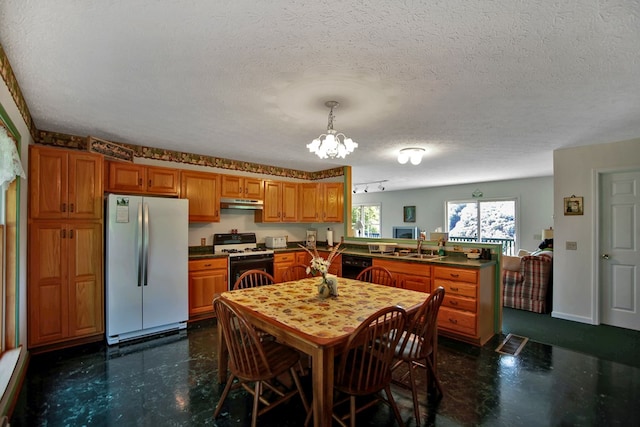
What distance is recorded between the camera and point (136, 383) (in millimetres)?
2463

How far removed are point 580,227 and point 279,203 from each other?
4.33 meters

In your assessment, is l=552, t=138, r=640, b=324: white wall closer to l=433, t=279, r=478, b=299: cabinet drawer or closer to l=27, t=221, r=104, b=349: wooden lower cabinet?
l=433, t=279, r=478, b=299: cabinet drawer

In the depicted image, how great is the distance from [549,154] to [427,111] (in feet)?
9.62

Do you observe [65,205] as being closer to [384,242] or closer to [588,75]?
[384,242]

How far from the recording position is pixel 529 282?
14.3ft

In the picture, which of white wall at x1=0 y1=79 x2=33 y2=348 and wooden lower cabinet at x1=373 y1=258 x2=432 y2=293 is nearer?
white wall at x1=0 y1=79 x2=33 y2=348

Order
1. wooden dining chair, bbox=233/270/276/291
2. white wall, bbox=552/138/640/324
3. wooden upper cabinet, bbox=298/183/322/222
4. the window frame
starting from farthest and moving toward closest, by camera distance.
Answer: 1. the window frame
2. wooden upper cabinet, bbox=298/183/322/222
3. white wall, bbox=552/138/640/324
4. wooden dining chair, bbox=233/270/276/291

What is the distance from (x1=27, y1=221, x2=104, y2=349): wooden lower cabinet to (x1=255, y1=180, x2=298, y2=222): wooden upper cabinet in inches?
90.9

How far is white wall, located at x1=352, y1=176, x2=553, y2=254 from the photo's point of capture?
670cm

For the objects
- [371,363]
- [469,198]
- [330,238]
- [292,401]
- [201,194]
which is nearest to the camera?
[371,363]

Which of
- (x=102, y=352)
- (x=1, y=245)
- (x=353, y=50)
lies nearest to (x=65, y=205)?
(x=1, y=245)

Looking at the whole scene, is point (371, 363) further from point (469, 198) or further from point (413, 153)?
point (469, 198)

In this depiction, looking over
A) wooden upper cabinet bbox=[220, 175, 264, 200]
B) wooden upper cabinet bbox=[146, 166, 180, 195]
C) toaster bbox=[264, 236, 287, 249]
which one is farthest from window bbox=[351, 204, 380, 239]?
wooden upper cabinet bbox=[146, 166, 180, 195]

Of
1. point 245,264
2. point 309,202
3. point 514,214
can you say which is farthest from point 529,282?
point 245,264
